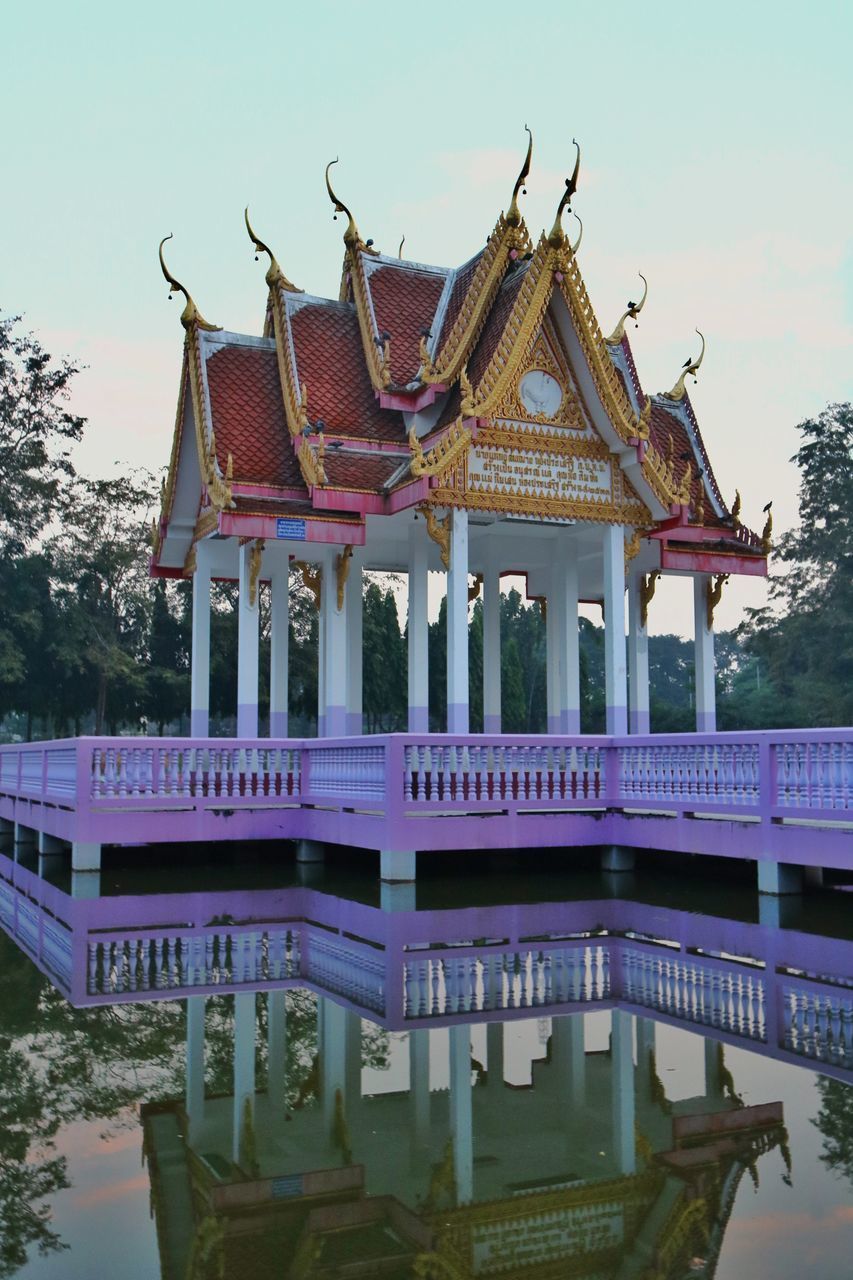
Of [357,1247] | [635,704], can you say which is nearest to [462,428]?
[635,704]

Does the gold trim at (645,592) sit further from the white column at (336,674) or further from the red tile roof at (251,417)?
the red tile roof at (251,417)

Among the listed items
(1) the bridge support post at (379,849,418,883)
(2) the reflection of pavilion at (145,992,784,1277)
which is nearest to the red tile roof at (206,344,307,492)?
(1) the bridge support post at (379,849,418,883)

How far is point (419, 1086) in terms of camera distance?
5277 mm

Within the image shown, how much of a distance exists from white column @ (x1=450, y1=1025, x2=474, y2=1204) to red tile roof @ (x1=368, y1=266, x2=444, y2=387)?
1282cm

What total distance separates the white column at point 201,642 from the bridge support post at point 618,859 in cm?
718

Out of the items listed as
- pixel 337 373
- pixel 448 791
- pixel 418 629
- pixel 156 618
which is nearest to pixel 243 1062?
pixel 448 791

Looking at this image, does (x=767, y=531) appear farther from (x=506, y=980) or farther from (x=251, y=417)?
(x=506, y=980)

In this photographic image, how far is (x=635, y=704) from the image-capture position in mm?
19609

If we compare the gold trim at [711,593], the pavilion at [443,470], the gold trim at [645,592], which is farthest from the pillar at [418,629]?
the gold trim at [711,593]

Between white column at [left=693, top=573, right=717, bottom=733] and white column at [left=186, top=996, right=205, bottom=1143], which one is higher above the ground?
white column at [left=693, top=573, right=717, bottom=733]

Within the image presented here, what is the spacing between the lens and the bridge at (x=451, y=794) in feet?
38.4

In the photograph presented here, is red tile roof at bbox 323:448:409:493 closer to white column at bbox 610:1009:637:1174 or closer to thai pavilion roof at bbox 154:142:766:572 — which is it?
thai pavilion roof at bbox 154:142:766:572

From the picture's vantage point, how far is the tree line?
38.3 metres

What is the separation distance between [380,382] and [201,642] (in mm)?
4737
